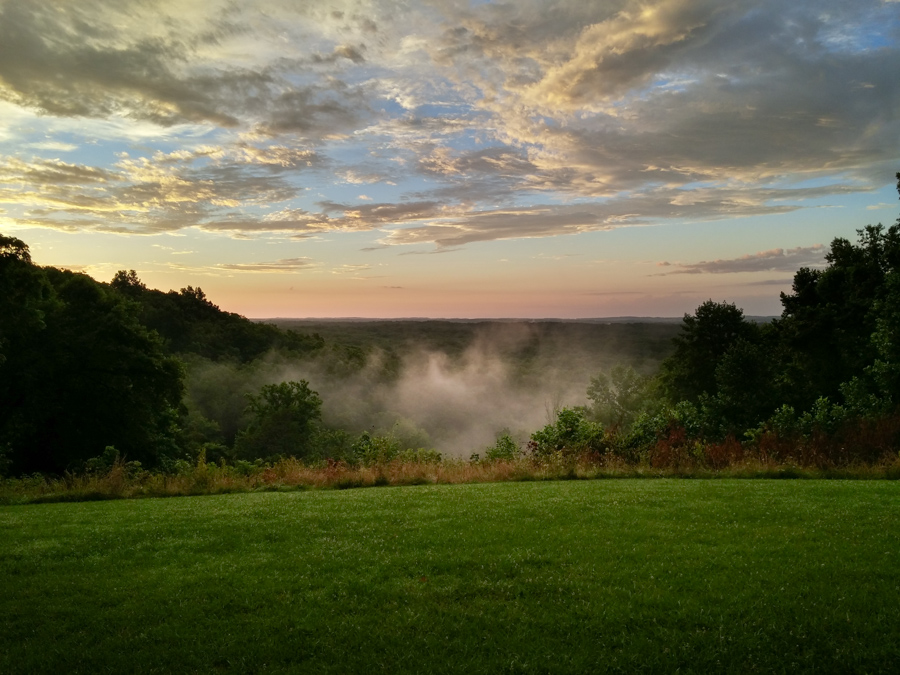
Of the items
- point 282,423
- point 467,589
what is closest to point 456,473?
point 467,589

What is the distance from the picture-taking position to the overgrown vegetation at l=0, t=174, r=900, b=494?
1483 centimetres

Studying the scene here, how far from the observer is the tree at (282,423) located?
166ft

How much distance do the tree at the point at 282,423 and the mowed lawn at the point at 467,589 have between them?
42.1 metres

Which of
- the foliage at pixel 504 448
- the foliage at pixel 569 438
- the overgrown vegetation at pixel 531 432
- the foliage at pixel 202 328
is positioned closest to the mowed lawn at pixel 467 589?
the overgrown vegetation at pixel 531 432

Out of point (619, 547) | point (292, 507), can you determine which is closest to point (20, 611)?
point (292, 507)

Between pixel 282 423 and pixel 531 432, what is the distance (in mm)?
26775

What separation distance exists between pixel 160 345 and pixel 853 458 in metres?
31.1

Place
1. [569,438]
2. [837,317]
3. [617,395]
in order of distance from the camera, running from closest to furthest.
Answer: [569,438]
[837,317]
[617,395]

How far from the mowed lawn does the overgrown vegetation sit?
5439 millimetres

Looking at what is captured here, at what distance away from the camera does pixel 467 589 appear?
6.01 m

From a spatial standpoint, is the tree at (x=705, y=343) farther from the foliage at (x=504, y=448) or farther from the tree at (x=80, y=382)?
the tree at (x=80, y=382)

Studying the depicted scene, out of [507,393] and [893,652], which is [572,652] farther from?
[507,393]

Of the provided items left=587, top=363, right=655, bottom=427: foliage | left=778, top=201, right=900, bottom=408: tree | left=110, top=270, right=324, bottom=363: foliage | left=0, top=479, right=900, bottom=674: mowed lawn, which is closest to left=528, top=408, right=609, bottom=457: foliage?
left=0, top=479, right=900, bottom=674: mowed lawn

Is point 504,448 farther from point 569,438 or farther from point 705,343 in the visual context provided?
point 705,343
